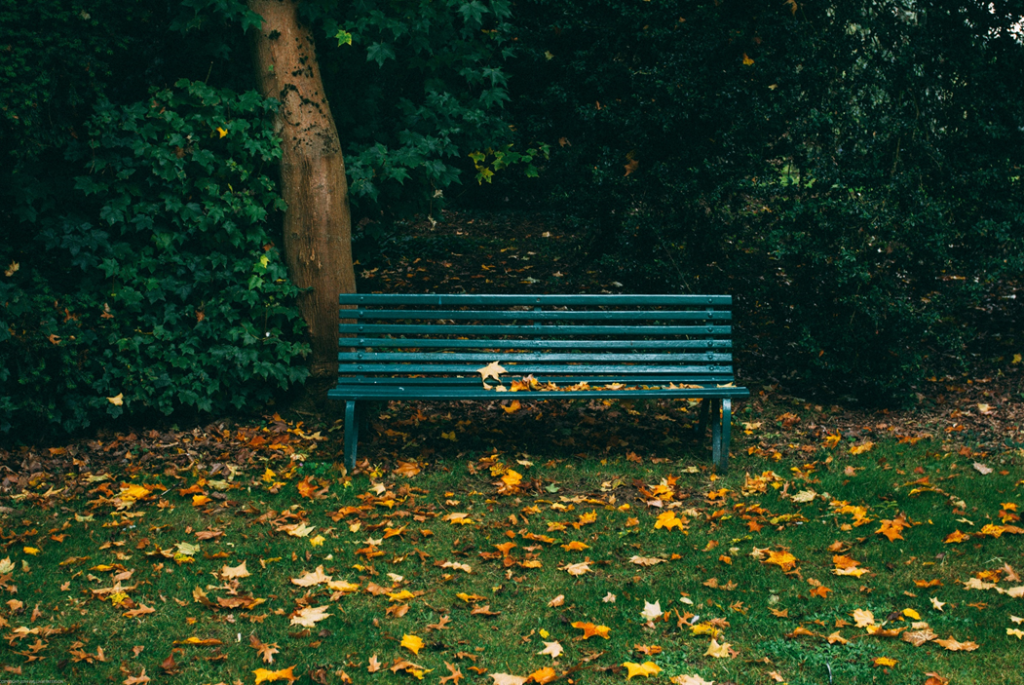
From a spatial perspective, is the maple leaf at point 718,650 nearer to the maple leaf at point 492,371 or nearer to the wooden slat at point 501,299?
the maple leaf at point 492,371

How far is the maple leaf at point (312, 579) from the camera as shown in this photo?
3906 millimetres

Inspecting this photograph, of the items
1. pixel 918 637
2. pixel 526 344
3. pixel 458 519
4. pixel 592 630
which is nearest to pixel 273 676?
pixel 592 630

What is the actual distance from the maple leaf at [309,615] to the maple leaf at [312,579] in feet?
0.70

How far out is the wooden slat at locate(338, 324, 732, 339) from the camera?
565 cm

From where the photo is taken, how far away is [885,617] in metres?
3.56

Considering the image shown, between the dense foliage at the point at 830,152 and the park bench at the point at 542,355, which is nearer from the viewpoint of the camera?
the park bench at the point at 542,355

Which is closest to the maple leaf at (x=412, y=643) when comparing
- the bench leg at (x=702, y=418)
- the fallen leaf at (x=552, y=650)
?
the fallen leaf at (x=552, y=650)

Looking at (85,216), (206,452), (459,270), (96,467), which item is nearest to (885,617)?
(206,452)

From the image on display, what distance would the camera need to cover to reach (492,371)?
5.55m

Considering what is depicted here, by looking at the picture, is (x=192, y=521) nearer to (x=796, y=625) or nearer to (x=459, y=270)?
(x=796, y=625)

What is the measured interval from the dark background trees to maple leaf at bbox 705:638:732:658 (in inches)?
145

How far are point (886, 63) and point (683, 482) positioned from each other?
3.71 meters

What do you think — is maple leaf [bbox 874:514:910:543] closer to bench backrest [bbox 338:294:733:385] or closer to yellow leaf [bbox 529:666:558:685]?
bench backrest [bbox 338:294:733:385]

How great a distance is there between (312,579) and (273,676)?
81 centimetres
